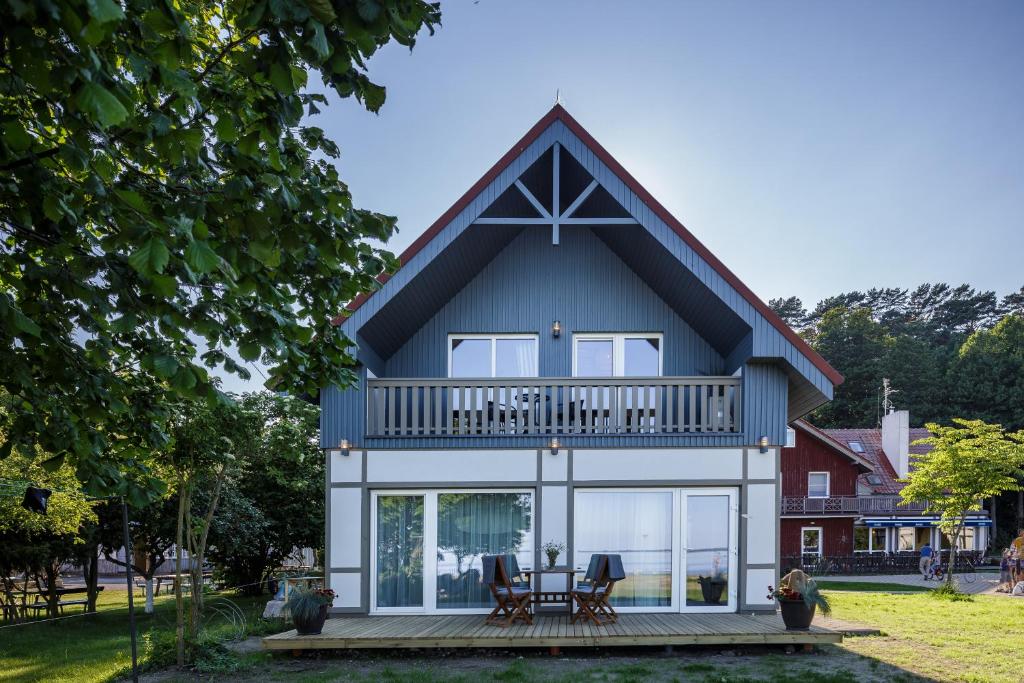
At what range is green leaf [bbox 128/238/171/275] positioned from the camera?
3.06m

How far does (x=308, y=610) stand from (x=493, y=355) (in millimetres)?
4662

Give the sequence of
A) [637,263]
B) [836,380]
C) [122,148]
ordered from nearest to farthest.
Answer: [122,148], [836,380], [637,263]

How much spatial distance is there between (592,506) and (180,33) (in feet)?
30.1

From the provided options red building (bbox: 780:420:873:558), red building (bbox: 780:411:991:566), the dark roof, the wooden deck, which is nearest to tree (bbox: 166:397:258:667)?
the wooden deck

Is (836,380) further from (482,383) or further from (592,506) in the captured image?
(482,383)

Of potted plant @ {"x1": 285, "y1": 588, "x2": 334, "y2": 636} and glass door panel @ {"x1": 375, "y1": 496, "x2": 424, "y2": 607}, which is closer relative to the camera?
potted plant @ {"x1": 285, "y1": 588, "x2": 334, "y2": 636}

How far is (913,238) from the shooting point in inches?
2170

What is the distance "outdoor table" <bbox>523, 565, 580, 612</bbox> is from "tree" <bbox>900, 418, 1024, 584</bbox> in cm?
1138

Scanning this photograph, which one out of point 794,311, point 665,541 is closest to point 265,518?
point 665,541

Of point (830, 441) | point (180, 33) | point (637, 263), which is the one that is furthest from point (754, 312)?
point (830, 441)

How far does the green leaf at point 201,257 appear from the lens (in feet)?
10.3

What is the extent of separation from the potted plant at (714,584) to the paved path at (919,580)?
12367 millimetres

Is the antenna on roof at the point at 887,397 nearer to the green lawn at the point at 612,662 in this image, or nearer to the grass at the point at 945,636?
the grass at the point at 945,636

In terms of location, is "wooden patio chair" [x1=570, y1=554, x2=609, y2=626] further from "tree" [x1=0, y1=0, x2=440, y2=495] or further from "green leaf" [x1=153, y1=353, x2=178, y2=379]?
"green leaf" [x1=153, y1=353, x2=178, y2=379]
